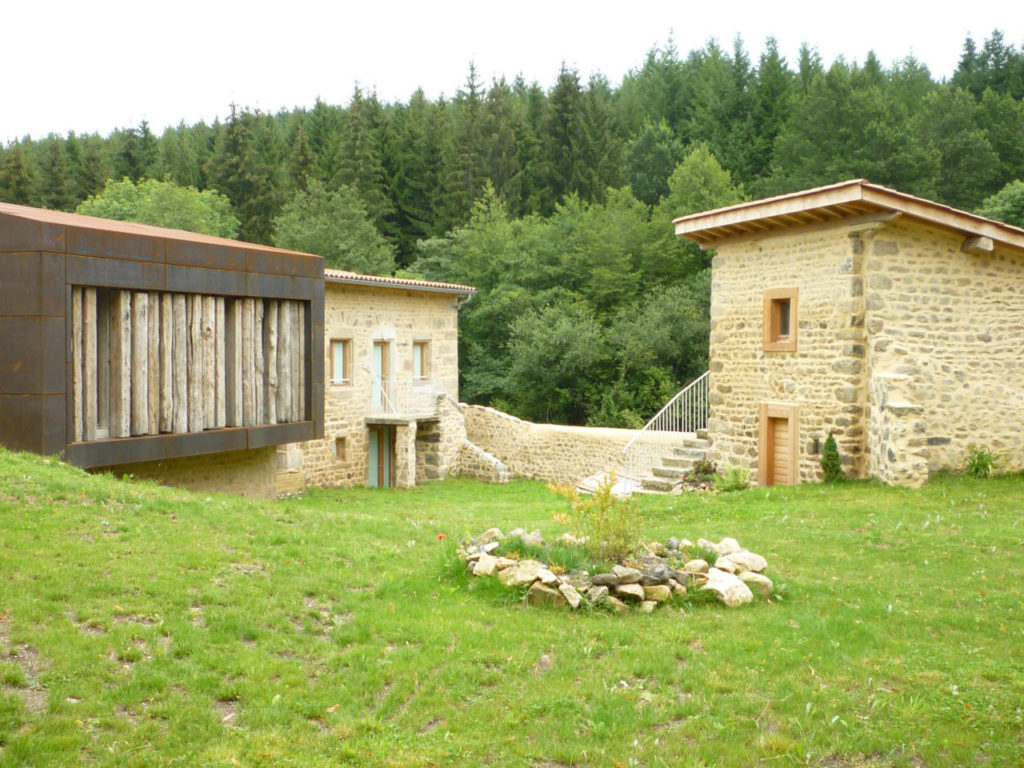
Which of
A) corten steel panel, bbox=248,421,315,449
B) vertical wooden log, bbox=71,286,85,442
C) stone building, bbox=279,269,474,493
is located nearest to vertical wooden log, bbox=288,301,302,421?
corten steel panel, bbox=248,421,315,449

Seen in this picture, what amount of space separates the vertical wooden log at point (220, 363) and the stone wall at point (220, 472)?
0.99 metres

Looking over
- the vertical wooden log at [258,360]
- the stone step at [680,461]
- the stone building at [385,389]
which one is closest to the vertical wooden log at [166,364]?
the vertical wooden log at [258,360]

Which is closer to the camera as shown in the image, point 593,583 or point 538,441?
point 593,583

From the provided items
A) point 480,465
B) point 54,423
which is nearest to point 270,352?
point 54,423

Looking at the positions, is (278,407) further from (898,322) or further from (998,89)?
(998,89)

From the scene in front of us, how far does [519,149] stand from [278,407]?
34.0 meters

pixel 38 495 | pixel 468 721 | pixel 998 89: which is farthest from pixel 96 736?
pixel 998 89

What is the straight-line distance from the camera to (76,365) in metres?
11.6

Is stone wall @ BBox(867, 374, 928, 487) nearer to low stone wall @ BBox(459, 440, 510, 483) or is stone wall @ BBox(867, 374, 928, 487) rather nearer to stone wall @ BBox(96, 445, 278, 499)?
stone wall @ BBox(96, 445, 278, 499)

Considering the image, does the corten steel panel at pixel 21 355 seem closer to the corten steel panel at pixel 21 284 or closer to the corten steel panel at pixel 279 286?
the corten steel panel at pixel 21 284

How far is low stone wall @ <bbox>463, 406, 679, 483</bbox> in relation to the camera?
Answer: 21.3m

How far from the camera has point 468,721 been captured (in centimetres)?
524

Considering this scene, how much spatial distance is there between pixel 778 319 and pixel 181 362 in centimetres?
1007

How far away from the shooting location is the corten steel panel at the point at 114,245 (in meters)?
11.4
